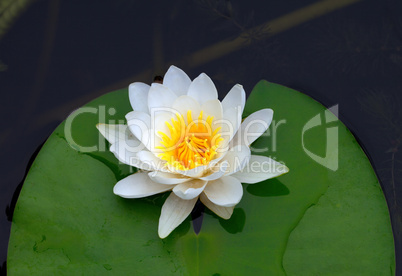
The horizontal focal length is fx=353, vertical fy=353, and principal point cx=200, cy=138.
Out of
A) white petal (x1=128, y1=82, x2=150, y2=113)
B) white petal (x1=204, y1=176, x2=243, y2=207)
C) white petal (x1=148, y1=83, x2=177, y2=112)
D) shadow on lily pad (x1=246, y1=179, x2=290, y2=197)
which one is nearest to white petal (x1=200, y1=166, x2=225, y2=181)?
white petal (x1=204, y1=176, x2=243, y2=207)

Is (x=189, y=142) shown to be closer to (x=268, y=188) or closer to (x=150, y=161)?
(x=150, y=161)

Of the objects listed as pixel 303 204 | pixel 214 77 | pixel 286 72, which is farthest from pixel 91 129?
pixel 286 72

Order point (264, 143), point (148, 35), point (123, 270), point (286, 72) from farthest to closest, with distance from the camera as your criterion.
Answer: point (148, 35)
point (286, 72)
point (264, 143)
point (123, 270)

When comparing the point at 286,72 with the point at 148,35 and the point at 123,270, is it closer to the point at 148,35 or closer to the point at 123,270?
the point at 148,35

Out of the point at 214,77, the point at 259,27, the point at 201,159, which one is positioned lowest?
the point at 201,159

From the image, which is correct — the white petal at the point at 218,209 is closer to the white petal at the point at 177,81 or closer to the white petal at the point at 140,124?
the white petal at the point at 140,124

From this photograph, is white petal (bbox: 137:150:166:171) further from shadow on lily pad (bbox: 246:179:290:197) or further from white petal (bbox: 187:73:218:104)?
shadow on lily pad (bbox: 246:179:290:197)

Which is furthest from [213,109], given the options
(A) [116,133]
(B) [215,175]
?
(A) [116,133]
